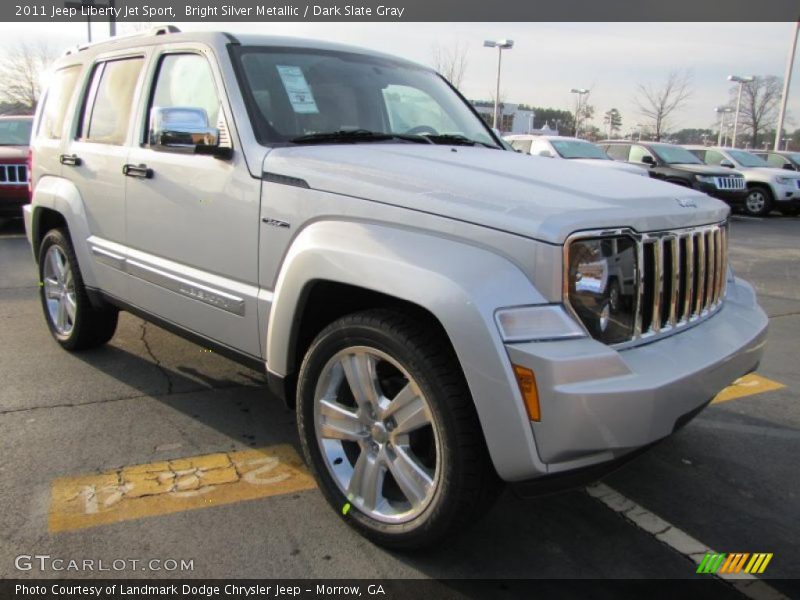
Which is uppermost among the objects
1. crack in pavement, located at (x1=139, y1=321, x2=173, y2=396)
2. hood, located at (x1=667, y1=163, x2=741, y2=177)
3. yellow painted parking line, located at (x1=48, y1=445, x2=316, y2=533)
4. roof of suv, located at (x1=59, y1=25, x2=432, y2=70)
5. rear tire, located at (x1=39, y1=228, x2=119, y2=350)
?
roof of suv, located at (x1=59, y1=25, x2=432, y2=70)

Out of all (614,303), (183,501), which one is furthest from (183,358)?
(614,303)

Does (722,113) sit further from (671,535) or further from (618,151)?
(671,535)

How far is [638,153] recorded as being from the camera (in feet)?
51.8

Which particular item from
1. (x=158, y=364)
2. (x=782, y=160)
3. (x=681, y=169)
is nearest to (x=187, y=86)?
(x=158, y=364)

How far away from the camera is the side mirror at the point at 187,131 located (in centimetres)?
290

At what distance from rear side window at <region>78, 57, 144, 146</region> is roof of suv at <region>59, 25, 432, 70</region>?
4.8 inches

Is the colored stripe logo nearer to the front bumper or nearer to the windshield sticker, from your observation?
the front bumper

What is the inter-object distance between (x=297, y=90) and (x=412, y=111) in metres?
0.75

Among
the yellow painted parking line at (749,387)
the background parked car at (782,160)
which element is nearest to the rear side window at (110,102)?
the yellow painted parking line at (749,387)

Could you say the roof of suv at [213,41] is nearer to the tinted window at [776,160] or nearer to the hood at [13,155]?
the hood at [13,155]

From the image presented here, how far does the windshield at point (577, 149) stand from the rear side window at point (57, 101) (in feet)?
35.7

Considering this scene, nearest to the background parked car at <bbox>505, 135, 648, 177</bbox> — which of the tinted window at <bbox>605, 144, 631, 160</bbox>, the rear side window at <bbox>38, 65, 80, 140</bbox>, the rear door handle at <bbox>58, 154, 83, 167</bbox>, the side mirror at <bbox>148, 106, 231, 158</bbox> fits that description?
the tinted window at <bbox>605, 144, 631, 160</bbox>

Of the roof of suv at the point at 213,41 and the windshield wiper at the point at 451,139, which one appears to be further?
the windshield wiper at the point at 451,139

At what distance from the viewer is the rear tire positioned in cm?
443
